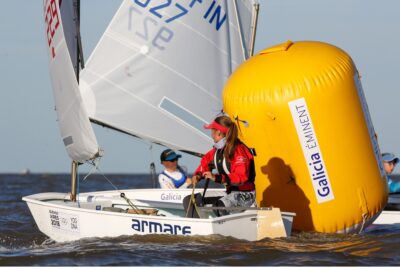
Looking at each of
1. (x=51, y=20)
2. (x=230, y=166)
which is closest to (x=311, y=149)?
(x=230, y=166)

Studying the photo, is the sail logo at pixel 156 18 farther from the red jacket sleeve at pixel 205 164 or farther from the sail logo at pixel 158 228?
the sail logo at pixel 158 228

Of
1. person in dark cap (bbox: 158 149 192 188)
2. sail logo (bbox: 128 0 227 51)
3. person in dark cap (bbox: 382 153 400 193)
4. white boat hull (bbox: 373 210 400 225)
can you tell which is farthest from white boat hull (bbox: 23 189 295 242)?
sail logo (bbox: 128 0 227 51)

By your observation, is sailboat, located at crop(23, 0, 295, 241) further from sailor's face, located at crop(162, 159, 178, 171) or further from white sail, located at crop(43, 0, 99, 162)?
white sail, located at crop(43, 0, 99, 162)

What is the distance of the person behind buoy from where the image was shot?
902cm

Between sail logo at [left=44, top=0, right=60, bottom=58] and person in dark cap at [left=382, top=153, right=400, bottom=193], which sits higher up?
sail logo at [left=44, top=0, right=60, bottom=58]

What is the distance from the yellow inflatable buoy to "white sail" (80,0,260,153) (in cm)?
335

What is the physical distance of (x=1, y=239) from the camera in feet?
37.3

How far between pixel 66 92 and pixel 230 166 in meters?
2.61

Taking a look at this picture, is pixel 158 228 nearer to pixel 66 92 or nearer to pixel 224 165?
pixel 224 165

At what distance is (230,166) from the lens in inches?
360

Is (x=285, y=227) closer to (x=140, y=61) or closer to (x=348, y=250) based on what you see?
(x=348, y=250)

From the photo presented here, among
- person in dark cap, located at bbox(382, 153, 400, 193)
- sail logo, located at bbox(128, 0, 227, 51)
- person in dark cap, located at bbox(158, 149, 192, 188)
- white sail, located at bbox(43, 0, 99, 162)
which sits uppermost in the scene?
sail logo, located at bbox(128, 0, 227, 51)

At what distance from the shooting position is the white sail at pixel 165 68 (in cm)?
1326

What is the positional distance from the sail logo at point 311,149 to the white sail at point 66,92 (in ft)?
7.66
